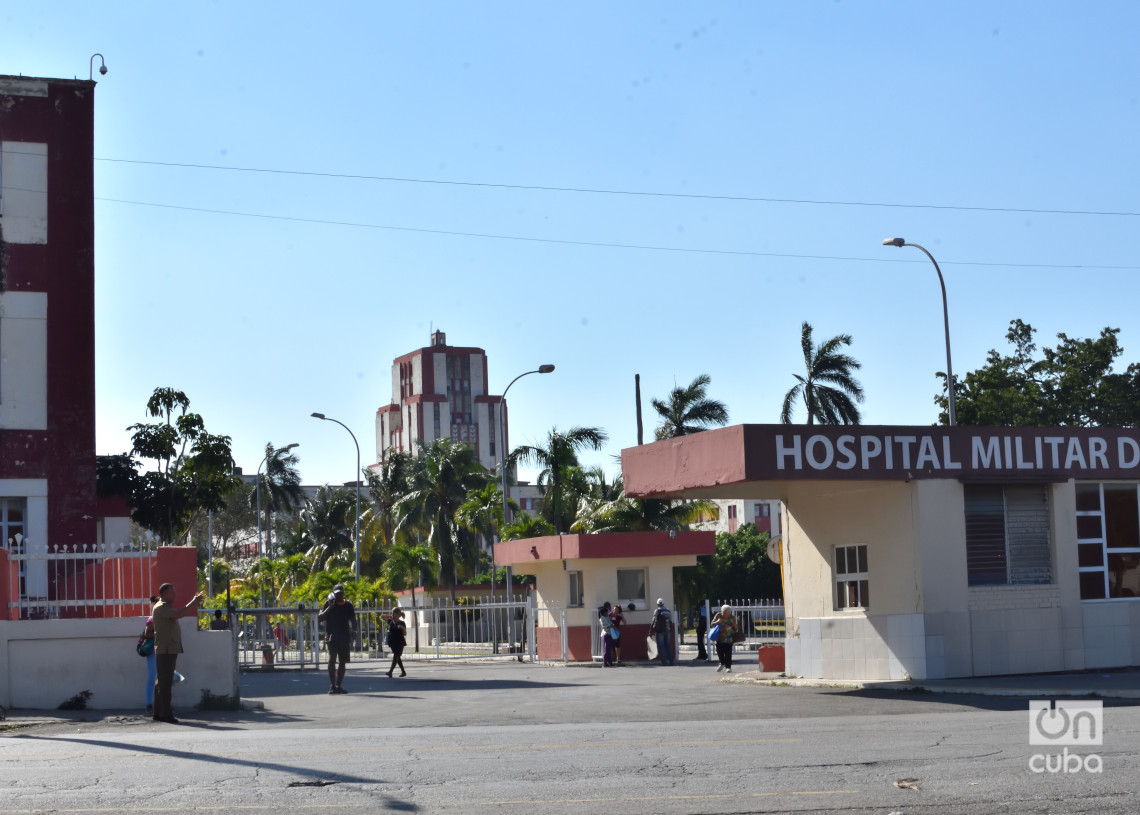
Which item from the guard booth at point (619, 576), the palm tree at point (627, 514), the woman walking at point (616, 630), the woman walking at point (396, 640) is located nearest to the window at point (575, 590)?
the guard booth at point (619, 576)

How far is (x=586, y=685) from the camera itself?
2344cm

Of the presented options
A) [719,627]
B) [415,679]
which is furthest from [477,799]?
[719,627]

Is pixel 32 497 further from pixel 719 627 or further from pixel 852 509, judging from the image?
pixel 852 509

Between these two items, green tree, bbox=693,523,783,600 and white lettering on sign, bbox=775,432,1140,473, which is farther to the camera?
green tree, bbox=693,523,783,600

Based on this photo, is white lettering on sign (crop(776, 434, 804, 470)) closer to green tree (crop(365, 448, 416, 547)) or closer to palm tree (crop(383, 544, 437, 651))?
palm tree (crop(383, 544, 437, 651))

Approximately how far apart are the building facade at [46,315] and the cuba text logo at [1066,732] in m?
21.3

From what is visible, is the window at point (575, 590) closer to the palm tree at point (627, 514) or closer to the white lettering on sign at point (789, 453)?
the palm tree at point (627, 514)

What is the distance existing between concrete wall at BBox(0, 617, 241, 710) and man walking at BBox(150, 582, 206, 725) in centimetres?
163

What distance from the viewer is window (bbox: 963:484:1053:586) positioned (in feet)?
71.3

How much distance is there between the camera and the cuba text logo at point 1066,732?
10500mm

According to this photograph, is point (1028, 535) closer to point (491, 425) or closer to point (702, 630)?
point (702, 630)

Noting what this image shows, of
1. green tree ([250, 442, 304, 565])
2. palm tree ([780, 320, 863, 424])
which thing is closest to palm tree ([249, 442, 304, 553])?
green tree ([250, 442, 304, 565])

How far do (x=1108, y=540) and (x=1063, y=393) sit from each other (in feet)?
157

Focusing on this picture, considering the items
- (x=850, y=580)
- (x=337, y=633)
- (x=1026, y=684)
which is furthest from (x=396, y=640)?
(x=1026, y=684)
